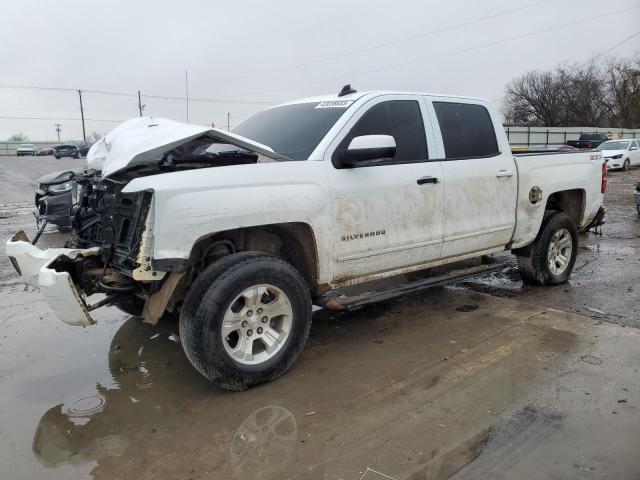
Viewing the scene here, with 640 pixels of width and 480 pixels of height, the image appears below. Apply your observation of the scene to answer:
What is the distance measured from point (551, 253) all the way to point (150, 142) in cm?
458

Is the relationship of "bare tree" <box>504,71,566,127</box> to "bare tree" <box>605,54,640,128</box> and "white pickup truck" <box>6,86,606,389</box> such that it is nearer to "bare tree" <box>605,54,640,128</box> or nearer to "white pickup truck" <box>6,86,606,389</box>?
"bare tree" <box>605,54,640,128</box>

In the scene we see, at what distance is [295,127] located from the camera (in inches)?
178

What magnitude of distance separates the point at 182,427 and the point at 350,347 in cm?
166

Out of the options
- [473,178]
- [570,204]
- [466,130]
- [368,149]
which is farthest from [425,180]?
[570,204]

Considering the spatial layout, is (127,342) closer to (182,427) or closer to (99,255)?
(99,255)

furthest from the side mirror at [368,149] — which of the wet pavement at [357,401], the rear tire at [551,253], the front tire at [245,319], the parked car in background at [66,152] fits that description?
the parked car in background at [66,152]

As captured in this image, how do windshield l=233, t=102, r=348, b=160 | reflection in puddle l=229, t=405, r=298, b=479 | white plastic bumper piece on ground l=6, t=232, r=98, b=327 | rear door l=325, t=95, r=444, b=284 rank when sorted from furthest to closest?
1. windshield l=233, t=102, r=348, b=160
2. rear door l=325, t=95, r=444, b=284
3. white plastic bumper piece on ground l=6, t=232, r=98, b=327
4. reflection in puddle l=229, t=405, r=298, b=479

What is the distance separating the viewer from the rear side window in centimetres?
484

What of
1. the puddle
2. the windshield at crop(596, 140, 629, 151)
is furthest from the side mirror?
the windshield at crop(596, 140, 629, 151)

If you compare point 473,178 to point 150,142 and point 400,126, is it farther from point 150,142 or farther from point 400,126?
point 150,142

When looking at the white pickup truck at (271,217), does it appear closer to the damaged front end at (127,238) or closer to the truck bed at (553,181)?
the damaged front end at (127,238)

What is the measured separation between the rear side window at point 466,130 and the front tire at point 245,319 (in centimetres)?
203

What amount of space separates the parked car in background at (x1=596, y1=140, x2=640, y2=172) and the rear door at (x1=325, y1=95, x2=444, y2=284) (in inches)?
950

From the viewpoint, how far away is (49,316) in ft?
17.9
